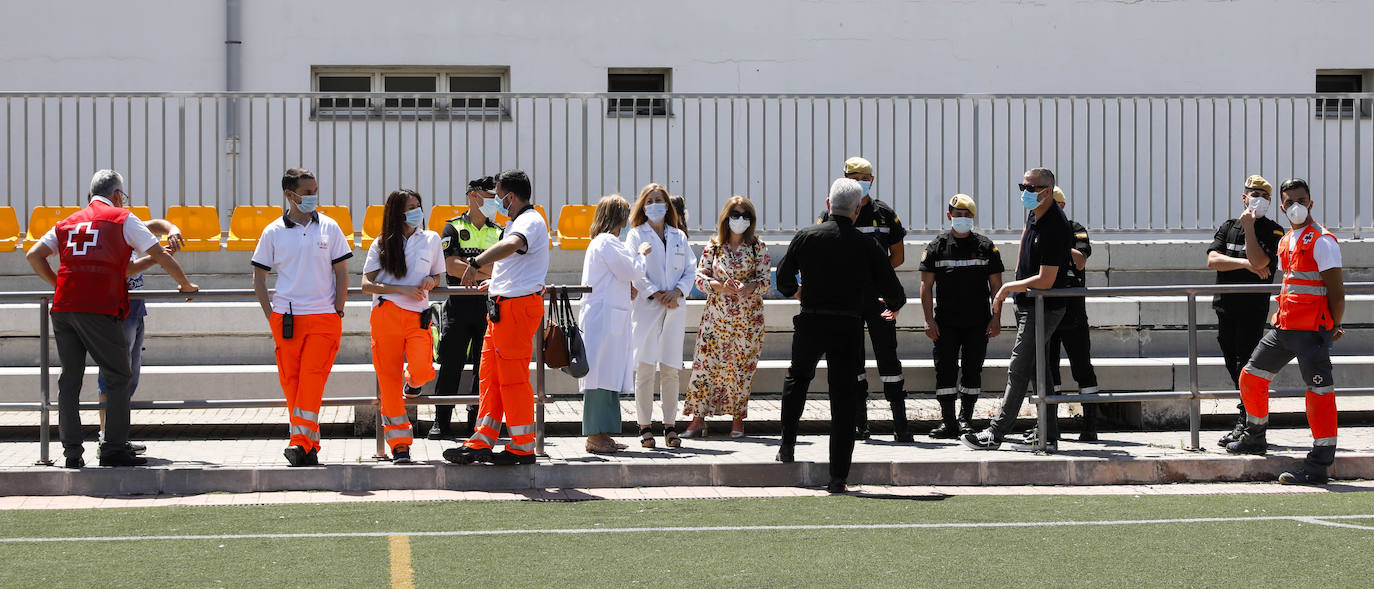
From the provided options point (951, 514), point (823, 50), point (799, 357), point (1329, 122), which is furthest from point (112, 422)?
point (1329, 122)

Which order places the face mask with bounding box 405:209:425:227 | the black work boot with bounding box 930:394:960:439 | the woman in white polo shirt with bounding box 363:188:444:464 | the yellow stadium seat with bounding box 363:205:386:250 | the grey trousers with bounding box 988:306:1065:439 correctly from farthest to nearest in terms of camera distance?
1. the yellow stadium seat with bounding box 363:205:386:250
2. the black work boot with bounding box 930:394:960:439
3. the grey trousers with bounding box 988:306:1065:439
4. the face mask with bounding box 405:209:425:227
5. the woman in white polo shirt with bounding box 363:188:444:464

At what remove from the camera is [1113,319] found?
12859mm

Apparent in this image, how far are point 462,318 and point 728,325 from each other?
5.93ft

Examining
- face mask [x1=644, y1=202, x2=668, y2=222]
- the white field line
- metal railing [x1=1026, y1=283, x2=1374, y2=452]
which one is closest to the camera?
the white field line

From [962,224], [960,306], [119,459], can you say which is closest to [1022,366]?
[960,306]

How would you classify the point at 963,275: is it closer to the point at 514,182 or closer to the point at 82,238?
the point at 514,182

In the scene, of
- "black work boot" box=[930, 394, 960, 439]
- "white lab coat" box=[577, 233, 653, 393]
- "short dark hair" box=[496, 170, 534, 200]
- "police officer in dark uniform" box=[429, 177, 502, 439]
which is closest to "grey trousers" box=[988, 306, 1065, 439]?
"black work boot" box=[930, 394, 960, 439]

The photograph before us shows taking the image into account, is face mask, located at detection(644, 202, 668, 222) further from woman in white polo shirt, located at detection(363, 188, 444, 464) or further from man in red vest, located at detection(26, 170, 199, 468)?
man in red vest, located at detection(26, 170, 199, 468)

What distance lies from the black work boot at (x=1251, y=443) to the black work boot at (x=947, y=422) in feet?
6.08

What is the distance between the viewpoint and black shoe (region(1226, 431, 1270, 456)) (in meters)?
9.62

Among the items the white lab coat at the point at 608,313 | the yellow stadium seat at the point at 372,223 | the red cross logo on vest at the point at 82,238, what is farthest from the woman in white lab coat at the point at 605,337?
the yellow stadium seat at the point at 372,223

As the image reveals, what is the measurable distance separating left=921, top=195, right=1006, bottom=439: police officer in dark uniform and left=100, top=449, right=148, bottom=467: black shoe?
516 cm

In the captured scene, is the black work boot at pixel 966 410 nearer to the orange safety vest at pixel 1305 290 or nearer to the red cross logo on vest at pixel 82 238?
the orange safety vest at pixel 1305 290

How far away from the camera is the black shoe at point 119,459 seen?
9.01 meters
